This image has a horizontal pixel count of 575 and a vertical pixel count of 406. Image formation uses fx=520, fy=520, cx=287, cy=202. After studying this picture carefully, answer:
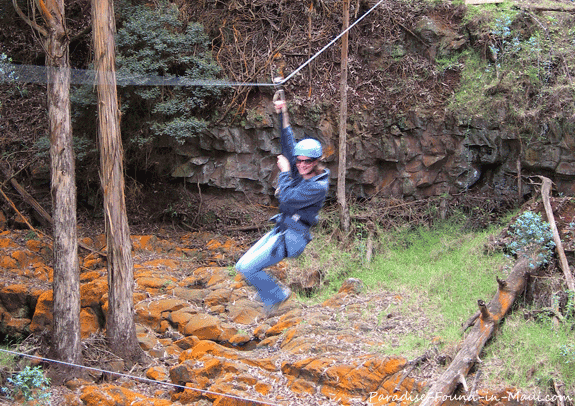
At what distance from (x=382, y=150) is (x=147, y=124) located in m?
4.59

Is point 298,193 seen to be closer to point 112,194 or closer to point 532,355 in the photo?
point 112,194

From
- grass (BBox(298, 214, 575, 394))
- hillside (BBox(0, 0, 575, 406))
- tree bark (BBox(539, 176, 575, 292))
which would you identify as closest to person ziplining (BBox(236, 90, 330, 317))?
grass (BBox(298, 214, 575, 394))

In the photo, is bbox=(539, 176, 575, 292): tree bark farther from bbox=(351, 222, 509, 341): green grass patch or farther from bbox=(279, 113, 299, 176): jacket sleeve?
bbox=(279, 113, 299, 176): jacket sleeve

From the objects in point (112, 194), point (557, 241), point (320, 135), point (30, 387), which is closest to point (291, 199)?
point (112, 194)

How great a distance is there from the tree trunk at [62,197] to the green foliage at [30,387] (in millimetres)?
409

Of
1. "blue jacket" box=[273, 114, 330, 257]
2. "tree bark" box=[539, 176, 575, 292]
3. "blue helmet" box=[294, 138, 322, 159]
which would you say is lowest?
"tree bark" box=[539, 176, 575, 292]

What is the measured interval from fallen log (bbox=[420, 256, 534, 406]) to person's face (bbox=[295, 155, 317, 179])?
239cm

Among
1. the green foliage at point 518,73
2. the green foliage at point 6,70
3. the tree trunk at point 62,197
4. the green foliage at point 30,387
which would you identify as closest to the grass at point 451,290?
the green foliage at point 518,73

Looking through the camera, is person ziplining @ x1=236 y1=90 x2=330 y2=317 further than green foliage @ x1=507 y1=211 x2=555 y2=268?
No

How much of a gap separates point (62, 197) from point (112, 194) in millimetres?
572

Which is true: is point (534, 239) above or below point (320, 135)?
below

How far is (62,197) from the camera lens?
246 inches

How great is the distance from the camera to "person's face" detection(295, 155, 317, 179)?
443 centimetres

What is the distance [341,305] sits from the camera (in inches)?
298
